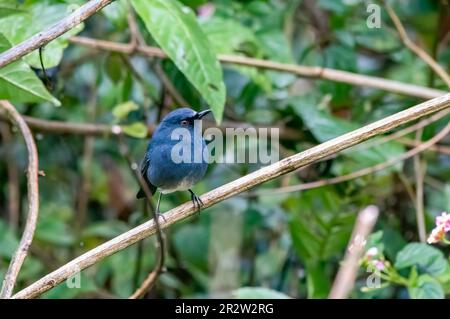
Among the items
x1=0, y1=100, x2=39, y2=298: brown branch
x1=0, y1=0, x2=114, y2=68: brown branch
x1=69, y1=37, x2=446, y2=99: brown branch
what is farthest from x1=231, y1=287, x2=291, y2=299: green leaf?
x1=0, y1=0, x2=114, y2=68: brown branch

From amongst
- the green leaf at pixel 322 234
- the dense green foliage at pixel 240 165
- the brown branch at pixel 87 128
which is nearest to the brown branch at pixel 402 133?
the dense green foliage at pixel 240 165

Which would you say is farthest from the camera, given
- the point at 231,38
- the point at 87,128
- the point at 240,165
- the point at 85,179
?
the point at 85,179

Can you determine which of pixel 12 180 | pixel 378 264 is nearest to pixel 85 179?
pixel 12 180

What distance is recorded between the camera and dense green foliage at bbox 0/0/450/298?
246cm

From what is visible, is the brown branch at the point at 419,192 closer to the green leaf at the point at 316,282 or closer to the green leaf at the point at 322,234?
the green leaf at the point at 322,234

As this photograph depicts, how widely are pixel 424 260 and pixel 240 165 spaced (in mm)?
1372

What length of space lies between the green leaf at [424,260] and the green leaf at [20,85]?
1171 mm

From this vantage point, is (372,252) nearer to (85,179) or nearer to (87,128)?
(87,128)

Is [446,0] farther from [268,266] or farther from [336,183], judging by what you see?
[268,266]

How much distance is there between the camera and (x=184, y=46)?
230 centimetres

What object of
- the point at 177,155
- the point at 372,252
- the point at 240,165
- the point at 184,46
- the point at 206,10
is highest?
the point at 184,46

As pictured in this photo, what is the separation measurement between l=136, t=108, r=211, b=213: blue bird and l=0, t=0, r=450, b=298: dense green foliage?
0.17 meters

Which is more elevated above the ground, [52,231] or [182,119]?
[182,119]

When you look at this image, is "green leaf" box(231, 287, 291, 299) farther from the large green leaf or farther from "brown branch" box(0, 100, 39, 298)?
the large green leaf
